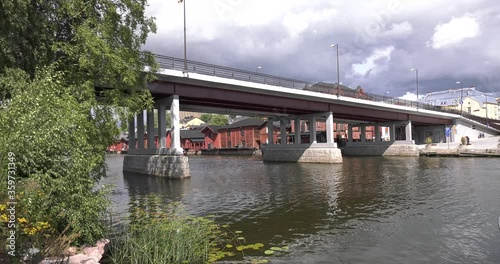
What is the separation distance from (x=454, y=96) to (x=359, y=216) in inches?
7475

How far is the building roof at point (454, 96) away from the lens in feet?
562

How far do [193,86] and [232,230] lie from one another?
94.6 feet

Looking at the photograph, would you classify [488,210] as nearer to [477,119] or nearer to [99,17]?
[99,17]

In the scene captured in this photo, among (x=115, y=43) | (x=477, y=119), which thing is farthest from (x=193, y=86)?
(x=477, y=119)

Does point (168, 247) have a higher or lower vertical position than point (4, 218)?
lower

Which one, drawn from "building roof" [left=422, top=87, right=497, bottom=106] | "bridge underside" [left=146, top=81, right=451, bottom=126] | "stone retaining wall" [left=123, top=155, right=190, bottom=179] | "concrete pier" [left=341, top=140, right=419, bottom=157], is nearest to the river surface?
"stone retaining wall" [left=123, top=155, right=190, bottom=179]

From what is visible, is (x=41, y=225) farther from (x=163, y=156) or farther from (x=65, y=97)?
(x=163, y=156)

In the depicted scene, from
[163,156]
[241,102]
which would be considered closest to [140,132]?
[163,156]

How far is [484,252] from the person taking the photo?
11.3 meters

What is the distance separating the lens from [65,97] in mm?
10688

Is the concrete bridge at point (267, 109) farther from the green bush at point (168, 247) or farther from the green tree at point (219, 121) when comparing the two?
the green tree at point (219, 121)

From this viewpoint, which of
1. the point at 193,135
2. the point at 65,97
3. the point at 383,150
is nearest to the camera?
the point at 65,97

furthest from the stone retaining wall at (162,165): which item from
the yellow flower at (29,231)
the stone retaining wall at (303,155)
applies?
the yellow flower at (29,231)

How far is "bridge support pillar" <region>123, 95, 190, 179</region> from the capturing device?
35713 millimetres
